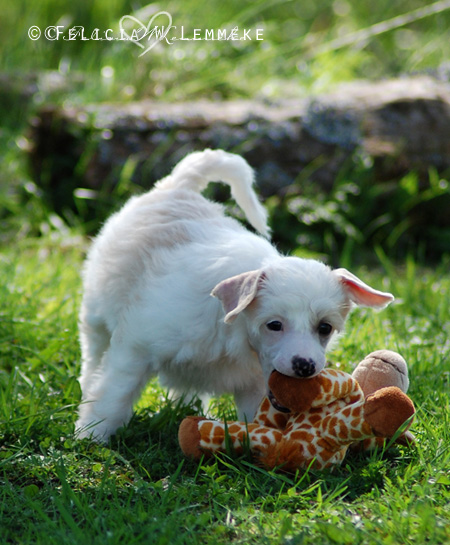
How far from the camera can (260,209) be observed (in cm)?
363

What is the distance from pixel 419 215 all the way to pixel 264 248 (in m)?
3.69

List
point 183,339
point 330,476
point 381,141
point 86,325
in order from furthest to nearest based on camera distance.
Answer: point 381,141
point 86,325
point 183,339
point 330,476

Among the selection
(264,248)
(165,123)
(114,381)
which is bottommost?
(114,381)

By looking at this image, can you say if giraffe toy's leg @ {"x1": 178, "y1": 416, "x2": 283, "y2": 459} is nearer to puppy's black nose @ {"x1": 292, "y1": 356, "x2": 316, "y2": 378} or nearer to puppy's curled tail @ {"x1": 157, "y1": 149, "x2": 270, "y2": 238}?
puppy's black nose @ {"x1": 292, "y1": 356, "x2": 316, "y2": 378}

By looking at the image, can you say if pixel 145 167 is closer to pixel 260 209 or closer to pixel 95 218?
pixel 95 218

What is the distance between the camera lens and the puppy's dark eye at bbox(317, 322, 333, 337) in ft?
8.80

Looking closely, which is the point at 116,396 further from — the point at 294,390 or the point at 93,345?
the point at 294,390

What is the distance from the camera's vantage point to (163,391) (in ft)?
11.3

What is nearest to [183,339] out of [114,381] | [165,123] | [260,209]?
[114,381]

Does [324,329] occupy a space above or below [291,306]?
below
